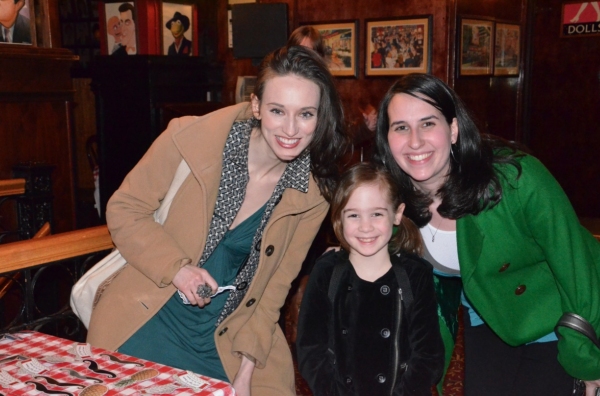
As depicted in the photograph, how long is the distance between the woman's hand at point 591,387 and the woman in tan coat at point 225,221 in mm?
979

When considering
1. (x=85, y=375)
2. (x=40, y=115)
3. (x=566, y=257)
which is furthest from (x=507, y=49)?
(x=85, y=375)

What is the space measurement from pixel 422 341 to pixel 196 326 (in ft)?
2.38

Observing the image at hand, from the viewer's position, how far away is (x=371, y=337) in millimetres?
2100

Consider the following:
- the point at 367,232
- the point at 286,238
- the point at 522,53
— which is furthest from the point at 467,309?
the point at 522,53

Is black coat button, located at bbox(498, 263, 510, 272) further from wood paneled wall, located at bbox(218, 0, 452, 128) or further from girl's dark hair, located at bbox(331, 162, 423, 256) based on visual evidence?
wood paneled wall, located at bbox(218, 0, 452, 128)

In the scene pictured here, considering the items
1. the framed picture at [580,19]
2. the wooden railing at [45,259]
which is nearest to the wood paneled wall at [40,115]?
the wooden railing at [45,259]

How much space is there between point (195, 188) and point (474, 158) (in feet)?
2.99

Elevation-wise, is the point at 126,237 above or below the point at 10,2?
below

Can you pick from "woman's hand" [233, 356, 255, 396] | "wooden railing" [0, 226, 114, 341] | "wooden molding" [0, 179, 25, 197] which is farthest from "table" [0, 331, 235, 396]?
"wooden molding" [0, 179, 25, 197]

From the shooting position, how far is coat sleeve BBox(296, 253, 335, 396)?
6.86 feet

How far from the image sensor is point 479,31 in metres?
6.07

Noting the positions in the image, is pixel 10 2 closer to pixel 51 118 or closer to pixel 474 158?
pixel 51 118

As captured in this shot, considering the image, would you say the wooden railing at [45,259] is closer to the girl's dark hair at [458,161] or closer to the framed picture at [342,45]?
the girl's dark hair at [458,161]

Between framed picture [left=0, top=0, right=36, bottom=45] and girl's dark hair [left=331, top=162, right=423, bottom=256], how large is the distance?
14.7 feet
